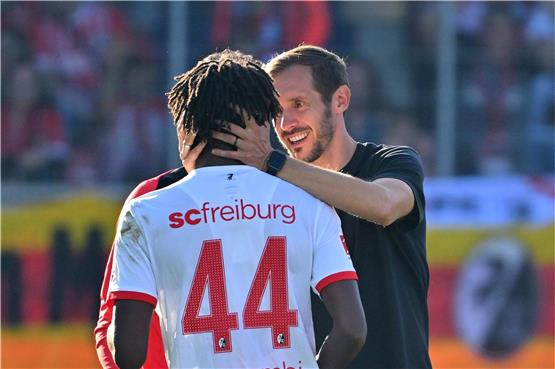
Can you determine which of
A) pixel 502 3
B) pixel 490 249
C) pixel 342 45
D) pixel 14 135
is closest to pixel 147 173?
pixel 14 135

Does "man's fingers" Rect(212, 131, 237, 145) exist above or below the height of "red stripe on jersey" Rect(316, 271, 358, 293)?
above

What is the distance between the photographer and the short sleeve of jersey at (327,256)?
2727 millimetres

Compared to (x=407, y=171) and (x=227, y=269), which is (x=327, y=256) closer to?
(x=227, y=269)

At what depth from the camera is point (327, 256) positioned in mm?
2736

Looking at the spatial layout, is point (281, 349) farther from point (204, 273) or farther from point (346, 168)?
point (346, 168)

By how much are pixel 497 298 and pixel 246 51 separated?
9.88 ft

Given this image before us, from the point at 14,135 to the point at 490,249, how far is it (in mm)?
4077

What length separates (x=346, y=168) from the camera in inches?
149

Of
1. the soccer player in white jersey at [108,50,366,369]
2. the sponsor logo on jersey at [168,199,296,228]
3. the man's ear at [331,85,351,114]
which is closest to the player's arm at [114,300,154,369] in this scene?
the soccer player in white jersey at [108,50,366,369]

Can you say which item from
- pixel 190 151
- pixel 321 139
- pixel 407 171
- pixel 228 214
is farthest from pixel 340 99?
pixel 228 214

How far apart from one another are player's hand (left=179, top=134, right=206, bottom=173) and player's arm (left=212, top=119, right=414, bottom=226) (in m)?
0.04

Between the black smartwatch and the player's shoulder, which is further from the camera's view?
the player's shoulder

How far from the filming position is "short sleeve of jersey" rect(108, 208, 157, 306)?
269 centimetres

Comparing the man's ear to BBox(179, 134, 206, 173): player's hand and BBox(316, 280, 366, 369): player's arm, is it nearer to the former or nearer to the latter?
BBox(179, 134, 206, 173): player's hand
